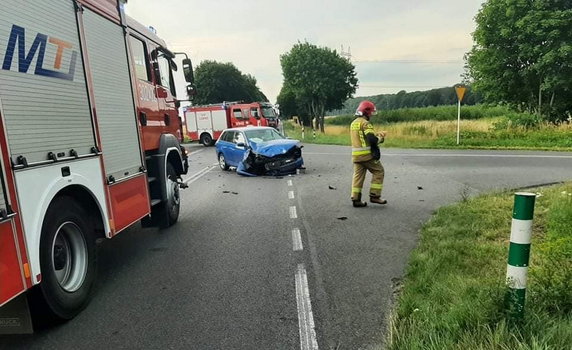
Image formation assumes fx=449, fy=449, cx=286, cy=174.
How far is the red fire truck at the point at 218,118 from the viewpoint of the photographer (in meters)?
32.4

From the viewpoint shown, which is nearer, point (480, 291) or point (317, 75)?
point (480, 291)

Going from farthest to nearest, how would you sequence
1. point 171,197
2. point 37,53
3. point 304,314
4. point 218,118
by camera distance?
point 218,118, point 171,197, point 304,314, point 37,53

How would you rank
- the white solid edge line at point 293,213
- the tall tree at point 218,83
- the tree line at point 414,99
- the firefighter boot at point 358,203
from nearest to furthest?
1. the white solid edge line at point 293,213
2. the firefighter boot at point 358,203
3. the tall tree at point 218,83
4. the tree line at point 414,99

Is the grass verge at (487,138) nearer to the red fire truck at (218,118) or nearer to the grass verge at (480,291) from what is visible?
the red fire truck at (218,118)

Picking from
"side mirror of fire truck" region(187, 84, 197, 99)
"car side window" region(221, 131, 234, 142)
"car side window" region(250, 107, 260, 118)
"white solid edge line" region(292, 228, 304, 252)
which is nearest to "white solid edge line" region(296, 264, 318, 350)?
"white solid edge line" region(292, 228, 304, 252)

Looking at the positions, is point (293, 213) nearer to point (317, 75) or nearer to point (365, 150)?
point (365, 150)

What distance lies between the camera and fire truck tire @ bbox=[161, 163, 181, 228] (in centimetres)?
667

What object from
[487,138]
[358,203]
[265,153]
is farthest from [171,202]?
[487,138]

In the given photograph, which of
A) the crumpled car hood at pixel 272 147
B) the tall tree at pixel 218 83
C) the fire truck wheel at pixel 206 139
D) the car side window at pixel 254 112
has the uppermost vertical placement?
the tall tree at pixel 218 83

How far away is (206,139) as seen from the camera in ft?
110

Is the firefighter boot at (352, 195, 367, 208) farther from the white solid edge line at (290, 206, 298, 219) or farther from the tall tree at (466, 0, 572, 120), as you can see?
the tall tree at (466, 0, 572, 120)

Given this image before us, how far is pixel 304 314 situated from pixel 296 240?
2426mm

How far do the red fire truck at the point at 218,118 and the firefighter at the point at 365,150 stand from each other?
24451 mm

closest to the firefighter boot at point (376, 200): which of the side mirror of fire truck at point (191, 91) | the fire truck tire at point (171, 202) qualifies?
the fire truck tire at point (171, 202)
